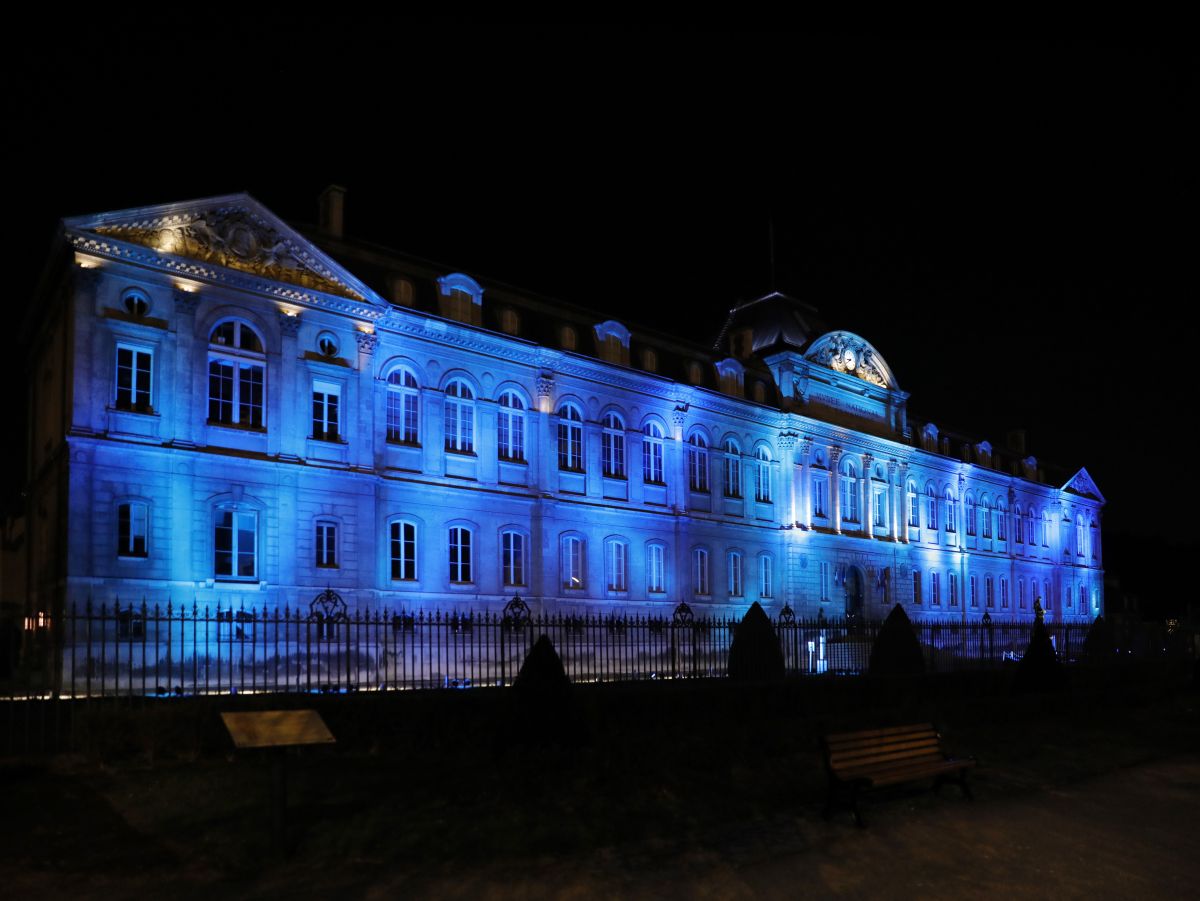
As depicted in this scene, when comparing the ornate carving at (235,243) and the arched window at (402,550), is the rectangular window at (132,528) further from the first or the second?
the arched window at (402,550)

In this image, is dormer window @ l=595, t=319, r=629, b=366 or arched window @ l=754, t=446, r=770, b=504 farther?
arched window @ l=754, t=446, r=770, b=504

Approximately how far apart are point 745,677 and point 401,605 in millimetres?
10287

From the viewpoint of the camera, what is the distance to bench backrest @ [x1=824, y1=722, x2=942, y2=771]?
11.3 m

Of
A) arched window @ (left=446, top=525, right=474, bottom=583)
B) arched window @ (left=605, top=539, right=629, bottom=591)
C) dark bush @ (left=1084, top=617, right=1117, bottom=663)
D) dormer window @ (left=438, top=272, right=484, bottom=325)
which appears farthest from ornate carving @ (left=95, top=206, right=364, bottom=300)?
dark bush @ (left=1084, top=617, right=1117, bottom=663)

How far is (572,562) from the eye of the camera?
3406 cm

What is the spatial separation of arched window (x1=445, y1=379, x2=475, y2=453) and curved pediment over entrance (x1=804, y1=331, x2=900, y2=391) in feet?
59.3

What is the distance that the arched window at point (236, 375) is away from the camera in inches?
1024

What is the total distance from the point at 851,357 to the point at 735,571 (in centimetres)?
1274

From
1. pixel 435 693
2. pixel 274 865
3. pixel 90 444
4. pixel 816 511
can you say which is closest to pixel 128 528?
pixel 90 444

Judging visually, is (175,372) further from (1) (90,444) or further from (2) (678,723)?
(2) (678,723)

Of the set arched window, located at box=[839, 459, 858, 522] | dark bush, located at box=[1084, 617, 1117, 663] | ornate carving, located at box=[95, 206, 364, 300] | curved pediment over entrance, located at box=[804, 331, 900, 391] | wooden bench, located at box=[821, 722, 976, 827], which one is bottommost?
dark bush, located at box=[1084, 617, 1117, 663]

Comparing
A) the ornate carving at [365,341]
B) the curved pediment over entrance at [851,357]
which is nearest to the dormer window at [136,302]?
the ornate carving at [365,341]

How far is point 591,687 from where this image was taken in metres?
17.0

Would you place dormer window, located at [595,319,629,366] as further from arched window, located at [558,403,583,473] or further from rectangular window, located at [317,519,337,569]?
rectangular window, located at [317,519,337,569]
